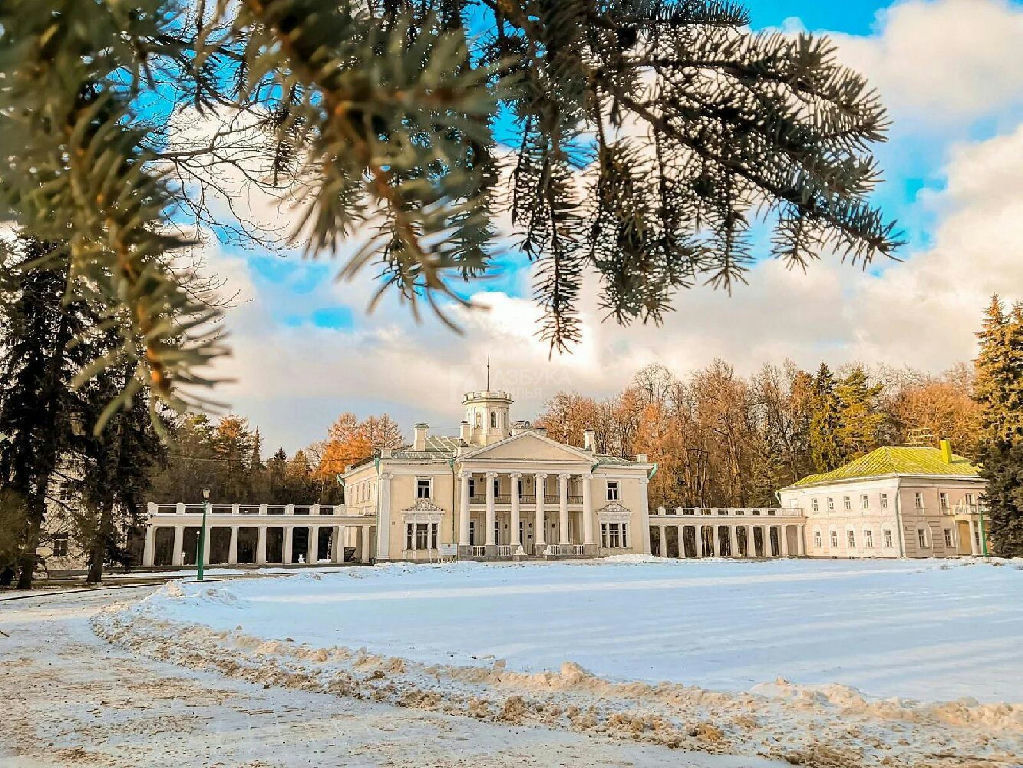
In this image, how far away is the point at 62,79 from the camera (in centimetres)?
50

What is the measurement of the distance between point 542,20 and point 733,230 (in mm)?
643

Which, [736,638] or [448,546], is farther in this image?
[448,546]

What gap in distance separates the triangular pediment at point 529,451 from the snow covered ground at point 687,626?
91.2 feet

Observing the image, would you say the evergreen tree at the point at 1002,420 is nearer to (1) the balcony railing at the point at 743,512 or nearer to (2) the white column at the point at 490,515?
(1) the balcony railing at the point at 743,512

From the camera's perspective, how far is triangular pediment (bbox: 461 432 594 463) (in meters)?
56.7

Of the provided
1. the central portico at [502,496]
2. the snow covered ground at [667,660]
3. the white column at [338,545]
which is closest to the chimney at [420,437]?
the central portico at [502,496]

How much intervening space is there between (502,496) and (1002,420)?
34649 mm

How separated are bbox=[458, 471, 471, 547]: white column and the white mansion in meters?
0.09

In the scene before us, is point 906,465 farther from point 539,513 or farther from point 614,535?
point 539,513

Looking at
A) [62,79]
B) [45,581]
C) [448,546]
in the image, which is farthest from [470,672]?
[448,546]

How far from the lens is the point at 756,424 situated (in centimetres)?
6681

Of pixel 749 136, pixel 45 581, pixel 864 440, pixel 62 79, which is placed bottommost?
pixel 45 581

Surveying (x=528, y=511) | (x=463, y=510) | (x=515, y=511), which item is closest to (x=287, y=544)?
(x=463, y=510)

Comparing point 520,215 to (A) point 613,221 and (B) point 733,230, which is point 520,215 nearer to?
(A) point 613,221
